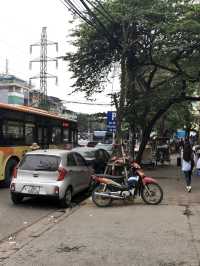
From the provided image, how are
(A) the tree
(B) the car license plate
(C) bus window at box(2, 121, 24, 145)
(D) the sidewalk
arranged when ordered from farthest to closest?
(A) the tree < (C) bus window at box(2, 121, 24, 145) < (B) the car license plate < (D) the sidewalk

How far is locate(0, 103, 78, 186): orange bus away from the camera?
52.5 feet

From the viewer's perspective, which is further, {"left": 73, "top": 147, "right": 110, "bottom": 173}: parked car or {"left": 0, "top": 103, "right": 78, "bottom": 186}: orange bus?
{"left": 73, "top": 147, "right": 110, "bottom": 173}: parked car

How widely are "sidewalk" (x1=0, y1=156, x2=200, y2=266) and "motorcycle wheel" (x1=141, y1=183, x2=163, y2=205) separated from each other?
297mm

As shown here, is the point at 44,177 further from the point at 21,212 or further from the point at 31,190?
the point at 21,212

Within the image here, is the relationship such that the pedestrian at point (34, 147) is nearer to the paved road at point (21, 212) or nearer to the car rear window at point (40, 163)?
the paved road at point (21, 212)

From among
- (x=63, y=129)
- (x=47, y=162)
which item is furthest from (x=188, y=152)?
(x=63, y=129)

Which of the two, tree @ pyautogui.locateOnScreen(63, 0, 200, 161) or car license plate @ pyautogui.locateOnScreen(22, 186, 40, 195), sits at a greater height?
tree @ pyautogui.locateOnScreen(63, 0, 200, 161)

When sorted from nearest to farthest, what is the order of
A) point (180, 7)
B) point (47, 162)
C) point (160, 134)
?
point (47, 162) < point (180, 7) < point (160, 134)

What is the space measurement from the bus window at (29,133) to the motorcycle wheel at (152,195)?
6.74 metres

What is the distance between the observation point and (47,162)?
12.3m

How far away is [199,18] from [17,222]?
13.0m

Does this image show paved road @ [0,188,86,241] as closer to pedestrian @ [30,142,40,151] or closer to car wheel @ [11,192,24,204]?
car wheel @ [11,192,24,204]

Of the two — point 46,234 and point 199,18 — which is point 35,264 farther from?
point 199,18

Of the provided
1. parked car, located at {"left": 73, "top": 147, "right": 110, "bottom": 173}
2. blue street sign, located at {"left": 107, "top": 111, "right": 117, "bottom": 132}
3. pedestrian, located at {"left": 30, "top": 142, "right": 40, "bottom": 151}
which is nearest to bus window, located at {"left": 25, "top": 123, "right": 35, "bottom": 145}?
pedestrian, located at {"left": 30, "top": 142, "right": 40, "bottom": 151}
